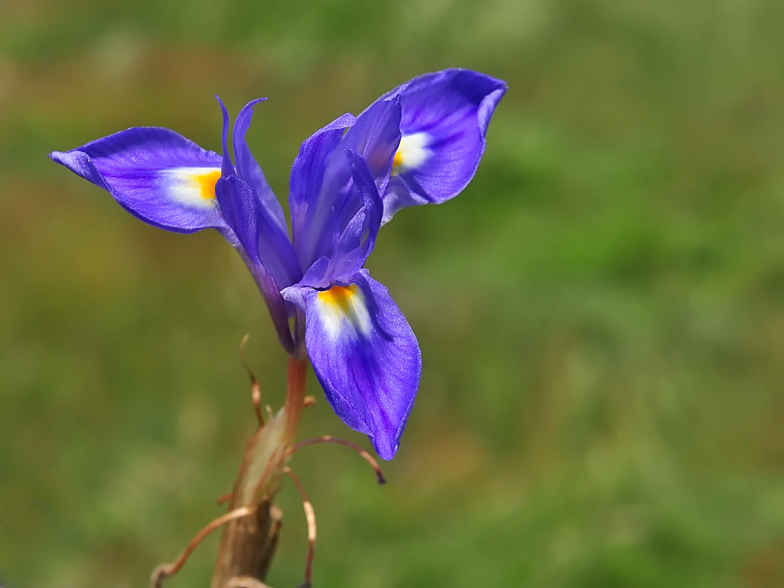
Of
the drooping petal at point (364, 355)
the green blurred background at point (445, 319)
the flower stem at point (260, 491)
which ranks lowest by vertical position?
the green blurred background at point (445, 319)

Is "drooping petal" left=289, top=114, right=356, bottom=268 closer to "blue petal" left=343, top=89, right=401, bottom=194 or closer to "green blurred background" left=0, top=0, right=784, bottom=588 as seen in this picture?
"blue petal" left=343, top=89, right=401, bottom=194

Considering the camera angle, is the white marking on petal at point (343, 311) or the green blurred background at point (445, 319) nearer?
the white marking on petal at point (343, 311)

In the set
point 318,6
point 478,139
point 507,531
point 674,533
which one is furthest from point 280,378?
point 318,6

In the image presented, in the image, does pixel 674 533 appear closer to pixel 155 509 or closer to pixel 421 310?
pixel 421 310

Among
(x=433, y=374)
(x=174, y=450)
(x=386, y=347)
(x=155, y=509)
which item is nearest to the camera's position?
(x=386, y=347)

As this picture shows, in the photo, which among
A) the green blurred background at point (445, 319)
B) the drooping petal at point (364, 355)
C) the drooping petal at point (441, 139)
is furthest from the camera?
the green blurred background at point (445, 319)

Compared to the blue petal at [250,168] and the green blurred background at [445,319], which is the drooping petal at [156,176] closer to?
the blue petal at [250,168]

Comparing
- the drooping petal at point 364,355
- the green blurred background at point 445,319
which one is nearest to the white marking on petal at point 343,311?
the drooping petal at point 364,355
